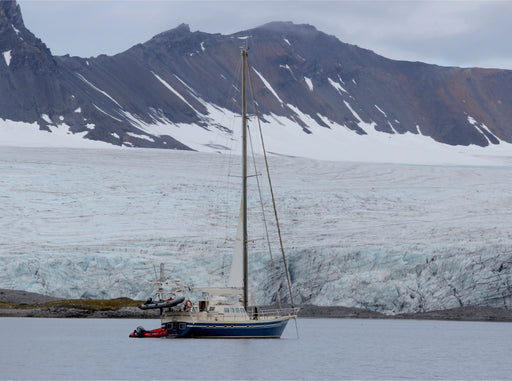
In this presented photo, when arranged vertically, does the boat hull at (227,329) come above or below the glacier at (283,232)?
below

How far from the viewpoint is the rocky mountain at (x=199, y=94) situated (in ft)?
449

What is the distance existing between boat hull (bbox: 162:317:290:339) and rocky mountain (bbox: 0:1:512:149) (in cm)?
10329

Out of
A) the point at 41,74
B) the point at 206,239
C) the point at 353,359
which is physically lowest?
the point at 353,359

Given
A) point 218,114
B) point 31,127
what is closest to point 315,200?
point 31,127

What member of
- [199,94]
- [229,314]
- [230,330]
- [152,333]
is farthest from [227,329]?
[199,94]

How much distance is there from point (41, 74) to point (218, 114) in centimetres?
3825

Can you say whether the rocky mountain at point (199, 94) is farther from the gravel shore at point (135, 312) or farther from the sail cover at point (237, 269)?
the sail cover at point (237, 269)

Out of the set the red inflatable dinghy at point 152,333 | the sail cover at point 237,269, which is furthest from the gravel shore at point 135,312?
the sail cover at point 237,269

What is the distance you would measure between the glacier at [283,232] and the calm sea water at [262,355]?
4421 mm

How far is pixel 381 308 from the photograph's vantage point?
1730 inches

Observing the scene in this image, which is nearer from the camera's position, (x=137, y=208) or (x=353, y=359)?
(x=353, y=359)

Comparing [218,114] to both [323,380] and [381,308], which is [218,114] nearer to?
[381,308]

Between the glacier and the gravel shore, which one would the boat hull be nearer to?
the glacier

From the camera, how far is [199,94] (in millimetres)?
170125
